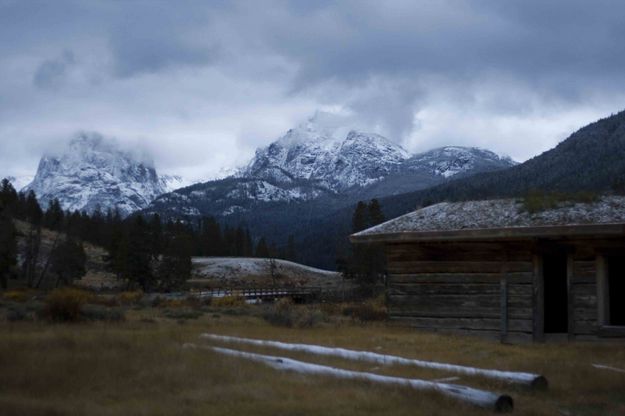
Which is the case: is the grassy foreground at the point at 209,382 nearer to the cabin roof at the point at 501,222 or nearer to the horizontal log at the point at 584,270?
the horizontal log at the point at 584,270

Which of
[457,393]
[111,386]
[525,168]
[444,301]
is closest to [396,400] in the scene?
[457,393]

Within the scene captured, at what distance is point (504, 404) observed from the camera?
8.77 meters

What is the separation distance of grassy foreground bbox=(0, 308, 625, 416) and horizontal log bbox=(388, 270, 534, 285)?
11.1 feet

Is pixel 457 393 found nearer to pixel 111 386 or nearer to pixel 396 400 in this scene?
pixel 396 400

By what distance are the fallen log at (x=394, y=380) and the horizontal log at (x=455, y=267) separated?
8356 millimetres

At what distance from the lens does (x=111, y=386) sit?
9.19 m

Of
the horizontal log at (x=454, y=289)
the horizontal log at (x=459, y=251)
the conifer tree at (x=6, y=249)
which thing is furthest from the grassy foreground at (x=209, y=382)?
the conifer tree at (x=6, y=249)

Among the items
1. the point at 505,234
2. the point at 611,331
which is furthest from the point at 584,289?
the point at 505,234

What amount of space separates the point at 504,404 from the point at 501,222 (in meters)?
10.2

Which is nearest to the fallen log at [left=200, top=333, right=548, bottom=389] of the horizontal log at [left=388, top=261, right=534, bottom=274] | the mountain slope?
the horizontal log at [left=388, top=261, right=534, bottom=274]

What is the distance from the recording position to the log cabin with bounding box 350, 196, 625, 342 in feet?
56.3

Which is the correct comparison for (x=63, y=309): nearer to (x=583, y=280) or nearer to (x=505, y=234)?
(x=505, y=234)

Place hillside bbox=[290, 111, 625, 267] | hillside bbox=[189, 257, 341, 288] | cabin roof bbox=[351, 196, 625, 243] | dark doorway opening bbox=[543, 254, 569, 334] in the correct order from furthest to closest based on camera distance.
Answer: hillside bbox=[189, 257, 341, 288], hillside bbox=[290, 111, 625, 267], dark doorway opening bbox=[543, 254, 569, 334], cabin roof bbox=[351, 196, 625, 243]

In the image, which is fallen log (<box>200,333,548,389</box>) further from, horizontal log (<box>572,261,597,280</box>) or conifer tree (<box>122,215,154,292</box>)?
conifer tree (<box>122,215,154,292</box>)
